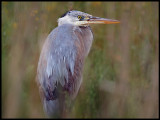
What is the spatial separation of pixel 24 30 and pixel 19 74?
0.18 meters

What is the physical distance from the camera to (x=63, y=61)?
1.51 meters

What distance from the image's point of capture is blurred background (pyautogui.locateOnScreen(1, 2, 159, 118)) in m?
0.82

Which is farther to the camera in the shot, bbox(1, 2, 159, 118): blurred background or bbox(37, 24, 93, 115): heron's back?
bbox(37, 24, 93, 115): heron's back

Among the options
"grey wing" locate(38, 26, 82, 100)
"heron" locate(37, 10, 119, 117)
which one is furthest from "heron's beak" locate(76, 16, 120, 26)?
"grey wing" locate(38, 26, 82, 100)

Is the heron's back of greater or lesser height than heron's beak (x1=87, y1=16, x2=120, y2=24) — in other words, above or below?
below

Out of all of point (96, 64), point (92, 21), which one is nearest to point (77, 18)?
point (92, 21)

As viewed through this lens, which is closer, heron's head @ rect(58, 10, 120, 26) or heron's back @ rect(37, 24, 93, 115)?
heron's back @ rect(37, 24, 93, 115)

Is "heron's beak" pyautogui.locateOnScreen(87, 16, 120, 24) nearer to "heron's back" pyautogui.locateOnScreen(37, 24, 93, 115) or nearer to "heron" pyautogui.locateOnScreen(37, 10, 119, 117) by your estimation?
"heron" pyautogui.locateOnScreen(37, 10, 119, 117)

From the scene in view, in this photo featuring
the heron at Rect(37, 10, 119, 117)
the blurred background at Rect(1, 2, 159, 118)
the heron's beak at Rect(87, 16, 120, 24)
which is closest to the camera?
the blurred background at Rect(1, 2, 159, 118)

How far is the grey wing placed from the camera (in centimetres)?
147

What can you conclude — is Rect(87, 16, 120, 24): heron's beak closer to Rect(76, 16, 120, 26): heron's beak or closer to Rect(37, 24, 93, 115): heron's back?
Rect(76, 16, 120, 26): heron's beak

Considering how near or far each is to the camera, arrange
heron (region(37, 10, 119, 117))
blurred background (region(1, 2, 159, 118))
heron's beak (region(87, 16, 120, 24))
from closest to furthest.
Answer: blurred background (region(1, 2, 159, 118)), heron (region(37, 10, 119, 117)), heron's beak (region(87, 16, 120, 24))

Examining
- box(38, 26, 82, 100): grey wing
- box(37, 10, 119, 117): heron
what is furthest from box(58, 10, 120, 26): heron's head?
box(38, 26, 82, 100): grey wing

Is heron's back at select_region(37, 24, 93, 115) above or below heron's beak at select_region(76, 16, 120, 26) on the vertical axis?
below
